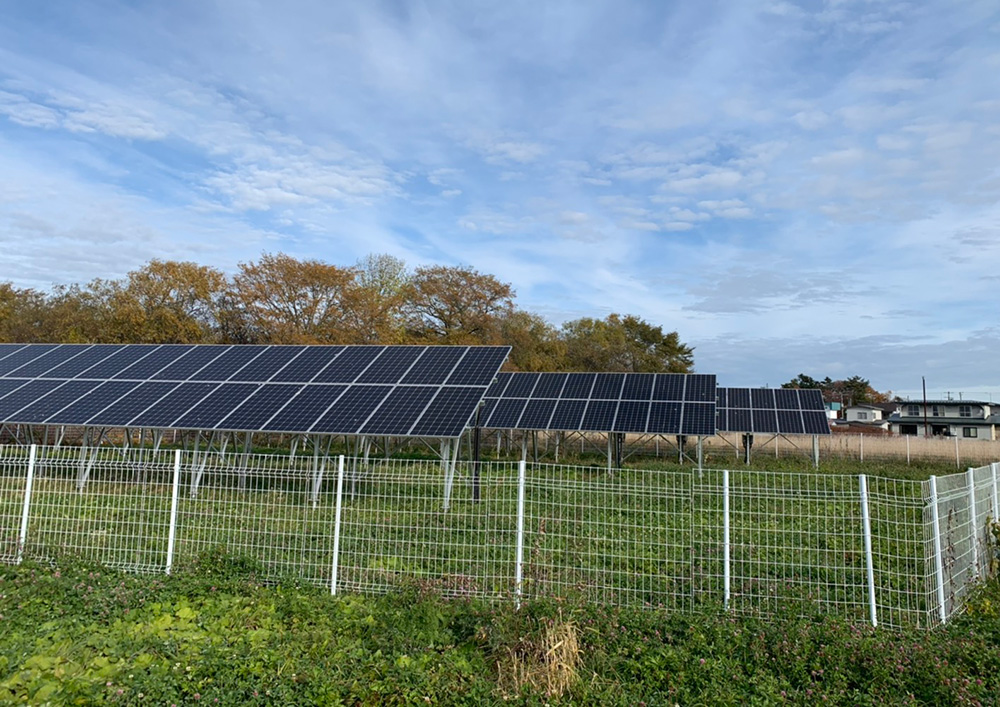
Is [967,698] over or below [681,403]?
below

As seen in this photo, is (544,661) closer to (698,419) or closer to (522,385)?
(698,419)

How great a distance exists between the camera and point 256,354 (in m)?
18.7

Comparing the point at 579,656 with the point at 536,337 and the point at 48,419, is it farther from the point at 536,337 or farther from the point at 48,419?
the point at 536,337

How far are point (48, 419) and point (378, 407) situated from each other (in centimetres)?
732

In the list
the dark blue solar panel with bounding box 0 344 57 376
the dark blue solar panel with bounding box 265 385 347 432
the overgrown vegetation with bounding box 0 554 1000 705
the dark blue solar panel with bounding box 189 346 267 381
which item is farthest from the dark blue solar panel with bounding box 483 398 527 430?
the overgrown vegetation with bounding box 0 554 1000 705

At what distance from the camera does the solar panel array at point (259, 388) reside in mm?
13633

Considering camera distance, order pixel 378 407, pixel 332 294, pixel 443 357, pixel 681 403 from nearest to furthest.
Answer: pixel 378 407
pixel 443 357
pixel 681 403
pixel 332 294

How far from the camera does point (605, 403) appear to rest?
22.9m

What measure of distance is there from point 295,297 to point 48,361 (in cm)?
1623

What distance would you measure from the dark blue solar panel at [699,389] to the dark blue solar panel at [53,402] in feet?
56.9

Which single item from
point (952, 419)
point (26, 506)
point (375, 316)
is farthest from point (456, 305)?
point (952, 419)

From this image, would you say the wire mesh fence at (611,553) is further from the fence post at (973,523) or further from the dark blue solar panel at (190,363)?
the dark blue solar panel at (190,363)

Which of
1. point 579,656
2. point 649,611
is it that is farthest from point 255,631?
point 649,611

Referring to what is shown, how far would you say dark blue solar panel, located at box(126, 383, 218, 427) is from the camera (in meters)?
14.2
